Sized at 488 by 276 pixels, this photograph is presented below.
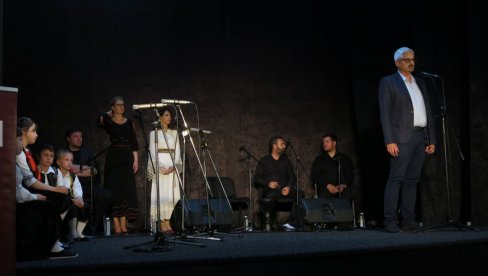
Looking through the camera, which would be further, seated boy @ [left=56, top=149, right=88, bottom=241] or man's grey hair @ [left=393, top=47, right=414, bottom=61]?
seated boy @ [left=56, top=149, right=88, bottom=241]

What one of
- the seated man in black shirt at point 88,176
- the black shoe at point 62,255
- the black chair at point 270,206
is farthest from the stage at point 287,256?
the black chair at point 270,206

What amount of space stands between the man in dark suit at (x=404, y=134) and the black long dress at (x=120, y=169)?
2.80 m

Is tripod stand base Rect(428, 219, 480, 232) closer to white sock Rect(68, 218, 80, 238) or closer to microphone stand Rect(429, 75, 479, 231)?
microphone stand Rect(429, 75, 479, 231)

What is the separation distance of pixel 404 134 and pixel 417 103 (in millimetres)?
331

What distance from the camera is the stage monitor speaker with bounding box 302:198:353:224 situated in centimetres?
682

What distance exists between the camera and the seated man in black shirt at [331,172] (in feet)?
25.1

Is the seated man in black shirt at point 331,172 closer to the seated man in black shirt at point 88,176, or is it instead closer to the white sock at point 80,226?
the seated man in black shirt at point 88,176

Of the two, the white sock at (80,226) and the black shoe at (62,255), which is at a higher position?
the white sock at (80,226)

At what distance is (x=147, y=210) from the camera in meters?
7.57

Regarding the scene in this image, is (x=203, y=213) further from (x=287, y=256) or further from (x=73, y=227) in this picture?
(x=287, y=256)

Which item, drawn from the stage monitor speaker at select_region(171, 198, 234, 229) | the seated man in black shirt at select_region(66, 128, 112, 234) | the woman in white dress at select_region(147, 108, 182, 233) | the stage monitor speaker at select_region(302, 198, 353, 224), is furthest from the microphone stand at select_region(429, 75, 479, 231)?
the seated man in black shirt at select_region(66, 128, 112, 234)

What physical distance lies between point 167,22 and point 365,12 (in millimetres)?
2355

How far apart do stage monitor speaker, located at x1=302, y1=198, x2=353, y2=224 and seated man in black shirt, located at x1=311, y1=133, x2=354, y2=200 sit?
2.02ft

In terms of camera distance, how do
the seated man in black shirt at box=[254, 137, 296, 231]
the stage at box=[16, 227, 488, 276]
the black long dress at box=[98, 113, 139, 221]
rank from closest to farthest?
the stage at box=[16, 227, 488, 276] < the black long dress at box=[98, 113, 139, 221] < the seated man in black shirt at box=[254, 137, 296, 231]
